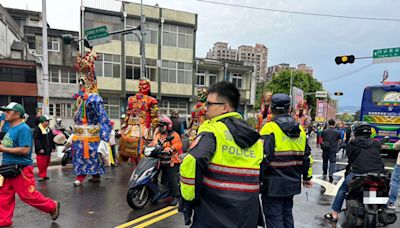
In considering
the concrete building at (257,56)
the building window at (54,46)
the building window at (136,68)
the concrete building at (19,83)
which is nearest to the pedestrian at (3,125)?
the concrete building at (19,83)

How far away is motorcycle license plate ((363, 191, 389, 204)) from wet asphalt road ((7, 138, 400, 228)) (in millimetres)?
815

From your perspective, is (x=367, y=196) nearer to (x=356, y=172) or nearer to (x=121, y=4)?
(x=356, y=172)

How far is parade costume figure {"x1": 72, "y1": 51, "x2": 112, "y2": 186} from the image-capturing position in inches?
248

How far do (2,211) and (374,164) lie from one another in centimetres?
530

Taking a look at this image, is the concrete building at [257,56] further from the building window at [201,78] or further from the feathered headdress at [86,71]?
the feathered headdress at [86,71]

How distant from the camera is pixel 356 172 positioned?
13.9 feet

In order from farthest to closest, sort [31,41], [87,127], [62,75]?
[31,41], [62,75], [87,127]

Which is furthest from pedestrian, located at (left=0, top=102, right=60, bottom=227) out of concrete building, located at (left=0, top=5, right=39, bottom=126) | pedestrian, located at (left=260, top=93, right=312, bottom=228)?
concrete building, located at (left=0, top=5, right=39, bottom=126)

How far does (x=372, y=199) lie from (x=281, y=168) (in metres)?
1.76

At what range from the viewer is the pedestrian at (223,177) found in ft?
6.83

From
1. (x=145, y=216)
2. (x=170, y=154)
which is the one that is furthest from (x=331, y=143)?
(x=145, y=216)

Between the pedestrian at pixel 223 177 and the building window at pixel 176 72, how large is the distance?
80.8 feet

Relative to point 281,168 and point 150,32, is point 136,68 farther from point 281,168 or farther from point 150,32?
point 281,168

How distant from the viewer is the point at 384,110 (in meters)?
13.4
